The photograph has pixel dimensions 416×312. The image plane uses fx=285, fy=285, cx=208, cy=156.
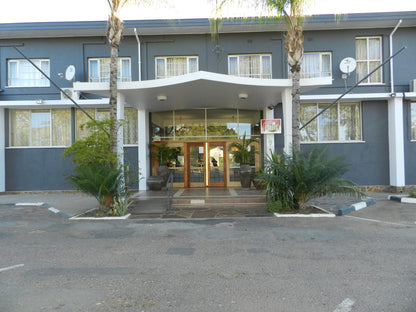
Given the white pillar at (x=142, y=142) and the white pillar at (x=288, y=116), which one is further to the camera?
the white pillar at (x=142, y=142)

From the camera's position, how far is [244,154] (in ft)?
41.9

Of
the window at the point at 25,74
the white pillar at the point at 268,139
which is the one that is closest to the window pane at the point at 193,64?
the white pillar at the point at 268,139

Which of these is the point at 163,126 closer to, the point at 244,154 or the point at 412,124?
the point at 244,154

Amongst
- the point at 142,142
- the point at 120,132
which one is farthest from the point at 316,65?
the point at 120,132

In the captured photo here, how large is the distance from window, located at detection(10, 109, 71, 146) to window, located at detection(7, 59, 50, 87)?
1.26m

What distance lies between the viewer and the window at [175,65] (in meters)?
13.2

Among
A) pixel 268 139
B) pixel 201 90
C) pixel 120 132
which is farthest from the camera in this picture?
pixel 268 139

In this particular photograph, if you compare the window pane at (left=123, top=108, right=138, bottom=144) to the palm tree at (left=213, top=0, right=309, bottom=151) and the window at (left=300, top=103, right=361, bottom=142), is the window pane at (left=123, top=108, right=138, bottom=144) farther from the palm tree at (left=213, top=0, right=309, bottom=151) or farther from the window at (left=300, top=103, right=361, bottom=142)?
the window at (left=300, top=103, right=361, bottom=142)

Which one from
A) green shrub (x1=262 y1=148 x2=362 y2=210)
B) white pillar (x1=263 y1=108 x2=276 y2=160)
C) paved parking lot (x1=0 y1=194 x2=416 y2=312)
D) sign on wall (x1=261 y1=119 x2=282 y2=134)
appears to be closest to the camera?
paved parking lot (x1=0 y1=194 x2=416 y2=312)

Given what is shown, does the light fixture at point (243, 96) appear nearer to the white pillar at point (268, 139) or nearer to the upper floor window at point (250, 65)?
the white pillar at point (268, 139)

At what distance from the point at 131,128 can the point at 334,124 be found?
941 cm

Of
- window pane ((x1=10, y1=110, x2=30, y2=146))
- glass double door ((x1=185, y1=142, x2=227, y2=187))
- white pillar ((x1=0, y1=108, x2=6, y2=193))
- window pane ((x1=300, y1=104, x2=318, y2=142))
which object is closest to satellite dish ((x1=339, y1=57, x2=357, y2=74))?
window pane ((x1=300, y1=104, x2=318, y2=142))

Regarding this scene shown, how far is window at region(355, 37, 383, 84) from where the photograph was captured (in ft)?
41.9

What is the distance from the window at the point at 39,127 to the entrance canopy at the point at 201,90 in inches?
164
